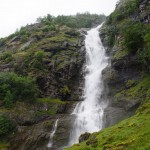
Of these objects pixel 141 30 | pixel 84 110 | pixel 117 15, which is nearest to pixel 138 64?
pixel 141 30

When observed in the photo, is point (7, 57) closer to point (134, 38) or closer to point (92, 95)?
point (92, 95)

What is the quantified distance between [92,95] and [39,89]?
1119cm

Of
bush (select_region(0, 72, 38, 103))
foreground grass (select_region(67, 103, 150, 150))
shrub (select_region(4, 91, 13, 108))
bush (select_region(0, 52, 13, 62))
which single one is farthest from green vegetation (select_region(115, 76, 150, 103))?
bush (select_region(0, 52, 13, 62))

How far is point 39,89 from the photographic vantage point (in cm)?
5669

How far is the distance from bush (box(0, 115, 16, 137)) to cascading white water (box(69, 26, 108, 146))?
1030 centimetres

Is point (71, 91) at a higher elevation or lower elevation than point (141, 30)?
lower

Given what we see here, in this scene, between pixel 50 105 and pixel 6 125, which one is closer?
pixel 6 125

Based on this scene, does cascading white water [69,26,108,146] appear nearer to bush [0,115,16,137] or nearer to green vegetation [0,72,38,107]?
green vegetation [0,72,38,107]

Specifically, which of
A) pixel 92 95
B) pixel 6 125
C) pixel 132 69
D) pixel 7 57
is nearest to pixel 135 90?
pixel 132 69

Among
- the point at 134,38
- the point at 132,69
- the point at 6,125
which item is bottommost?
the point at 6,125

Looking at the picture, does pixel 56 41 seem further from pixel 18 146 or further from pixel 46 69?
pixel 18 146

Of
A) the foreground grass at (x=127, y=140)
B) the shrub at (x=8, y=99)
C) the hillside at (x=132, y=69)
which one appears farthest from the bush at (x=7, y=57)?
the foreground grass at (x=127, y=140)

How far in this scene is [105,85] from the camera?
5425cm

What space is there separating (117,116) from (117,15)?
43.8 meters
